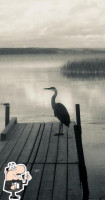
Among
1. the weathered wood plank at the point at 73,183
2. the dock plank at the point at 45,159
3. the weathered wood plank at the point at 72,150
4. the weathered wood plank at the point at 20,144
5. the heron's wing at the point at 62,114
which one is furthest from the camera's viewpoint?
the heron's wing at the point at 62,114

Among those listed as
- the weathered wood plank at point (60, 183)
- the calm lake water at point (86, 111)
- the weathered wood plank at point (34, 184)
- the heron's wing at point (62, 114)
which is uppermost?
the heron's wing at point (62, 114)

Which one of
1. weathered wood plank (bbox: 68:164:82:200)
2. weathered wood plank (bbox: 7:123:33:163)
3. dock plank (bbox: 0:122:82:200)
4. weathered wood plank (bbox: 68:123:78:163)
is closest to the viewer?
weathered wood plank (bbox: 68:164:82:200)

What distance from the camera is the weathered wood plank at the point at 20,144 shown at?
7.07m

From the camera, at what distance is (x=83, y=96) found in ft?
102

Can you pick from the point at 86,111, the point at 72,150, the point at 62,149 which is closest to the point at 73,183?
the point at 72,150

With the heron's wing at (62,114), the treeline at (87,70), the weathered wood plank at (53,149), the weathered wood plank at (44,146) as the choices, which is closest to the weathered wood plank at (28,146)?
the weathered wood plank at (44,146)

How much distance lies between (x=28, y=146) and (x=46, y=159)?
48.6 inches

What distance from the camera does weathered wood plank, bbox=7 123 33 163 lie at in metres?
7.07

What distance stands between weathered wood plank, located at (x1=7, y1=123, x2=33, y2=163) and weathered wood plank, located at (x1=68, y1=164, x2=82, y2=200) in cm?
135

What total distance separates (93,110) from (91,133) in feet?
24.7

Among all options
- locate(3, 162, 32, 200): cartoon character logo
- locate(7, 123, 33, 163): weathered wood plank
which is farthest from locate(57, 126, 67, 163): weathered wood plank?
locate(3, 162, 32, 200): cartoon character logo

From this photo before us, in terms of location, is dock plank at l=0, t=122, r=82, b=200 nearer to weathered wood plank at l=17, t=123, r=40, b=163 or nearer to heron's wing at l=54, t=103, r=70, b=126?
weathered wood plank at l=17, t=123, r=40, b=163

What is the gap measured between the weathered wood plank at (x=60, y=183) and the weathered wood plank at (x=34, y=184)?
0.30m

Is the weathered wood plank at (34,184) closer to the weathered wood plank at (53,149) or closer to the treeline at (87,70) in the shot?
the weathered wood plank at (53,149)
